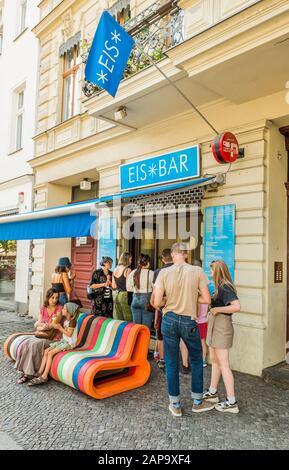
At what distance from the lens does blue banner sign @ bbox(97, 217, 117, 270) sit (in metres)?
7.18

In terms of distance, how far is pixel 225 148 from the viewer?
493 centimetres

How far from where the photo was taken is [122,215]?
7086mm

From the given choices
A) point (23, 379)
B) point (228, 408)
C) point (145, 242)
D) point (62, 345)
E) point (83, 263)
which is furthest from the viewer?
point (83, 263)

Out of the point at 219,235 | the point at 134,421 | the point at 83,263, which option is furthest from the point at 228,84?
the point at 83,263

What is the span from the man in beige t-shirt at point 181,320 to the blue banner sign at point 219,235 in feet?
5.68

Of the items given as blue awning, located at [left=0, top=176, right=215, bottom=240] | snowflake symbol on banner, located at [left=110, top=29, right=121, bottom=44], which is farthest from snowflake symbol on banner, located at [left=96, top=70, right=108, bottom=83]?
blue awning, located at [left=0, top=176, right=215, bottom=240]

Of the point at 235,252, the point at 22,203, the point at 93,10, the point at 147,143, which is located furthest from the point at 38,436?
the point at 93,10

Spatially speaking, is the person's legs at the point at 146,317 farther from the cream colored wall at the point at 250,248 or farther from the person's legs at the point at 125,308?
the cream colored wall at the point at 250,248

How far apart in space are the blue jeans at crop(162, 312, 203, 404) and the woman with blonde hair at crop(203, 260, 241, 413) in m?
0.23

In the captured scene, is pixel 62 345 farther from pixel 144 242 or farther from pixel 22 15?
Result: pixel 22 15

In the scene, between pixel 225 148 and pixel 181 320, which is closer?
pixel 181 320

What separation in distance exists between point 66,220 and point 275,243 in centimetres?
344

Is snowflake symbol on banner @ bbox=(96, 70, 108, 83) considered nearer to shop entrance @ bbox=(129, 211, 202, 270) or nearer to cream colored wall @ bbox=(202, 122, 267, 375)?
cream colored wall @ bbox=(202, 122, 267, 375)

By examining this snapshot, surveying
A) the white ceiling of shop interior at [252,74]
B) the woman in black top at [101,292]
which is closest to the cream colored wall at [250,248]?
the white ceiling of shop interior at [252,74]
